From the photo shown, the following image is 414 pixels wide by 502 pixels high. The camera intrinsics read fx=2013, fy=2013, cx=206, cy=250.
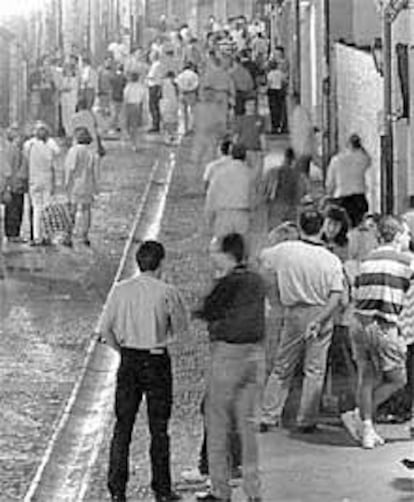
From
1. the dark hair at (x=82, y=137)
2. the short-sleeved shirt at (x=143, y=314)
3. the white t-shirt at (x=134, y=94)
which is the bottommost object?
the short-sleeved shirt at (x=143, y=314)

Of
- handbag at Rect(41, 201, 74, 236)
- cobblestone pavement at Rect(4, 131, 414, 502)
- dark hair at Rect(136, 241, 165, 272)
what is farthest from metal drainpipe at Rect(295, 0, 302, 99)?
dark hair at Rect(136, 241, 165, 272)

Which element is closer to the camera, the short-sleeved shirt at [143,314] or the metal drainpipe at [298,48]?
the short-sleeved shirt at [143,314]

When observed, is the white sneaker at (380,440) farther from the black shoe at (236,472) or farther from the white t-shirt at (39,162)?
the white t-shirt at (39,162)

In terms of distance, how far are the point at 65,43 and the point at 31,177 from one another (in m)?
23.4

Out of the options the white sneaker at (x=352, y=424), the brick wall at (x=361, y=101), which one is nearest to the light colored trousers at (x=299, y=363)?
the white sneaker at (x=352, y=424)

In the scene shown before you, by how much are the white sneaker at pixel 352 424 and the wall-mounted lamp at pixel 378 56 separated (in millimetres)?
9098

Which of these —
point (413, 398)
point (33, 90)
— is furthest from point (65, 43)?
point (413, 398)

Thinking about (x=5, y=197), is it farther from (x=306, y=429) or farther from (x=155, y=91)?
(x=155, y=91)

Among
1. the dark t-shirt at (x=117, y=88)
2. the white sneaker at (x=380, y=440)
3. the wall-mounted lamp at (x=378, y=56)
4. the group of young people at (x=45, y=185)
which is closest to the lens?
the white sneaker at (x=380, y=440)

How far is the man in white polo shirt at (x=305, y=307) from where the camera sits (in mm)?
15461

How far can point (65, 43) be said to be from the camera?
4844 cm

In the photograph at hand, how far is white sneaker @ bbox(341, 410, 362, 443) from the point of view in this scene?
1569 cm

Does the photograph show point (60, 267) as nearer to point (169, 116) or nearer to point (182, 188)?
point (182, 188)

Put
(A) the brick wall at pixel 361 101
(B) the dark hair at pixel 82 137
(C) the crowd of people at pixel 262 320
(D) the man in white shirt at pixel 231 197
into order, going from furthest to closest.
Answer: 1. (A) the brick wall at pixel 361 101
2. (B) the dark hair at pixel 82 137
3. (D) the man in white shirt at pixel 231 197
4. (C) the crowd of people at pixel 262 320
